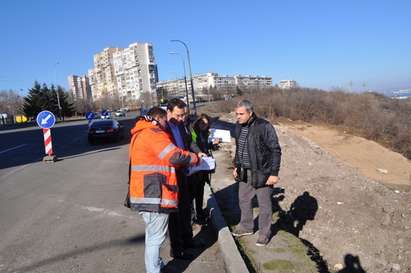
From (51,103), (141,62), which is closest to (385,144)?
(51,103)

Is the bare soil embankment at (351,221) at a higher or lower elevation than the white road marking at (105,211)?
lower

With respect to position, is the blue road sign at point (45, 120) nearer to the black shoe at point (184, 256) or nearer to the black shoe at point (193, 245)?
the black shoe at point (193, 245)

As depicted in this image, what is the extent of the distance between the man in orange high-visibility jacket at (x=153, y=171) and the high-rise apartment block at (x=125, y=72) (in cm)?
9851

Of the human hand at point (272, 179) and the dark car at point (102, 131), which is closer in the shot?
the human hand at point (272, 179)

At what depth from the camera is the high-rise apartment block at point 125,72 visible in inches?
4496

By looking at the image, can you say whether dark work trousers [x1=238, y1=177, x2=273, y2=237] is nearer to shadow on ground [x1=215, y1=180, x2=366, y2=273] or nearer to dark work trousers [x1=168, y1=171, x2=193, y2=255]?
shadow on ground [x1=215, y1=180, x2=366, y2=273]

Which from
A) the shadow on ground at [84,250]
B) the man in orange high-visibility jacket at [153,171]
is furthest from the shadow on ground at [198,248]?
the man in orange high-visibility jacket at [153,171]

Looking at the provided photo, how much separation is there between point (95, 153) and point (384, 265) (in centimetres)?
1512

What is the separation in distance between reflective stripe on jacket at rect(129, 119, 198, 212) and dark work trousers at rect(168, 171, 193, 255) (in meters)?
0.96

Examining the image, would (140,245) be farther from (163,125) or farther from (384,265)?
(384,265)

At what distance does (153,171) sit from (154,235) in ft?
2.33

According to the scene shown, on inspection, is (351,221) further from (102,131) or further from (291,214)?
(102,131)

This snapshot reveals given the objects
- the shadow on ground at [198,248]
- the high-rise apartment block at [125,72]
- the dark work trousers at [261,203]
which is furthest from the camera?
the high-rise apartment block at [125,72]

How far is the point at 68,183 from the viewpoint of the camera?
1189 centimetres
